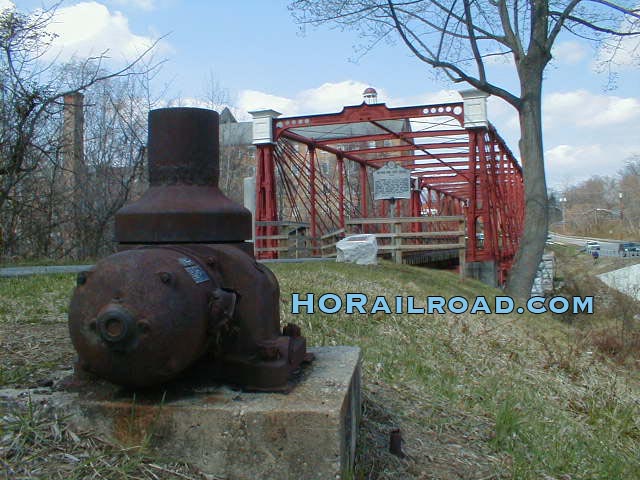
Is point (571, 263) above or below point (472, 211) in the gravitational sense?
below

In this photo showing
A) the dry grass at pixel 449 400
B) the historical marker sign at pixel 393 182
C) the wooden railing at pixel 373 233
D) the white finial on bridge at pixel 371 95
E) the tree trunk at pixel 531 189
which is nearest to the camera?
the dry grass at pixel 449 400

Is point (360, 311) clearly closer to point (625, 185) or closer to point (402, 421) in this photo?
point (402, 421)

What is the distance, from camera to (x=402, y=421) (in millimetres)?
3527

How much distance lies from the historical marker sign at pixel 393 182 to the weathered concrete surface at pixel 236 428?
16.3m

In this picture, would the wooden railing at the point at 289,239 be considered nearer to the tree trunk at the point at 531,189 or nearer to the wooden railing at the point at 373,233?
the wooden railing at the point at 373,233

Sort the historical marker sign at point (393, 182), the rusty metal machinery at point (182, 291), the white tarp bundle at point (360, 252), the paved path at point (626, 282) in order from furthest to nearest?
the historical marker sign at point (393, 182) → the paved path at point (626, 282) → the white tarp bundle at point (360, 252) → the rusty metal machinery at point (182, 291)

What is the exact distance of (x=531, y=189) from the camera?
42.7 feet

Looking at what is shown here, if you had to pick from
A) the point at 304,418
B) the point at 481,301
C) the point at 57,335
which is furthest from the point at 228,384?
the point at 481,301

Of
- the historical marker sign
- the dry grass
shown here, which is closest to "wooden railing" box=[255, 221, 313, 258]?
the historical marker sign

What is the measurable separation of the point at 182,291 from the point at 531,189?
1171 centimetres

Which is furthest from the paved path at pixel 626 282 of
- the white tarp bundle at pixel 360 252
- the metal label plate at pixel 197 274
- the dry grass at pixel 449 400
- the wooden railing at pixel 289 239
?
the metal label plate at pixel 197 274

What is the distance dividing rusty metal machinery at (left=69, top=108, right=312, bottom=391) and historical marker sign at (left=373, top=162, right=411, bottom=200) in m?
15.7

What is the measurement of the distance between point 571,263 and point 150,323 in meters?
45.8

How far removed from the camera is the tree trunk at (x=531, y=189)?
13.0m
